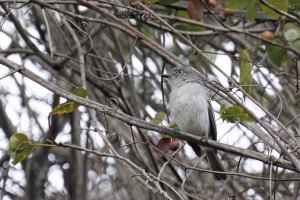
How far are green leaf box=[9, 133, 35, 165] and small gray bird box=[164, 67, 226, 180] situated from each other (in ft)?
5.39

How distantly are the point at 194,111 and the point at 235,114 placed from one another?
1242 mm

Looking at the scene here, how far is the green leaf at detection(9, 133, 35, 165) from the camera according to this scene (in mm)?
3875

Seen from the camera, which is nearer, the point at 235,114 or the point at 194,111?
the point at 235,114

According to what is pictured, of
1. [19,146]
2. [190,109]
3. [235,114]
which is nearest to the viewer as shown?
[19,146]

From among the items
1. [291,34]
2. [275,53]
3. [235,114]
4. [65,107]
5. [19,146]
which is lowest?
[19,146]

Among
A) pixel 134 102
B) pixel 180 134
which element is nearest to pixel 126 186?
pixel 134 102

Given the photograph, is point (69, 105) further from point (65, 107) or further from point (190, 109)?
point (190, 109)

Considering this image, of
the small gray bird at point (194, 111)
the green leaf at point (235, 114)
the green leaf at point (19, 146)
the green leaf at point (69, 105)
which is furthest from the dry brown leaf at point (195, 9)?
the green leaf at point (19, 146)

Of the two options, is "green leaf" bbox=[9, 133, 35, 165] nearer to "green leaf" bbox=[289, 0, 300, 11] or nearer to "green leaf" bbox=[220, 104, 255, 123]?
"green leaf" bbox=[220, 104, 255, 123]

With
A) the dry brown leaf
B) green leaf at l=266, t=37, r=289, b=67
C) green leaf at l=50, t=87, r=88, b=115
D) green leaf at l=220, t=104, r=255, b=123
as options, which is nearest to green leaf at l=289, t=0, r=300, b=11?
green leaf at l=266, t=37, r=289, b=67

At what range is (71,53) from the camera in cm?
528

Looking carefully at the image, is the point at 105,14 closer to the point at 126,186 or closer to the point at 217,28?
the point at 217,28

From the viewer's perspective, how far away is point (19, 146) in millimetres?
3893

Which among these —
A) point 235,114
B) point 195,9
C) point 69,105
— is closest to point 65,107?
point 69,105
